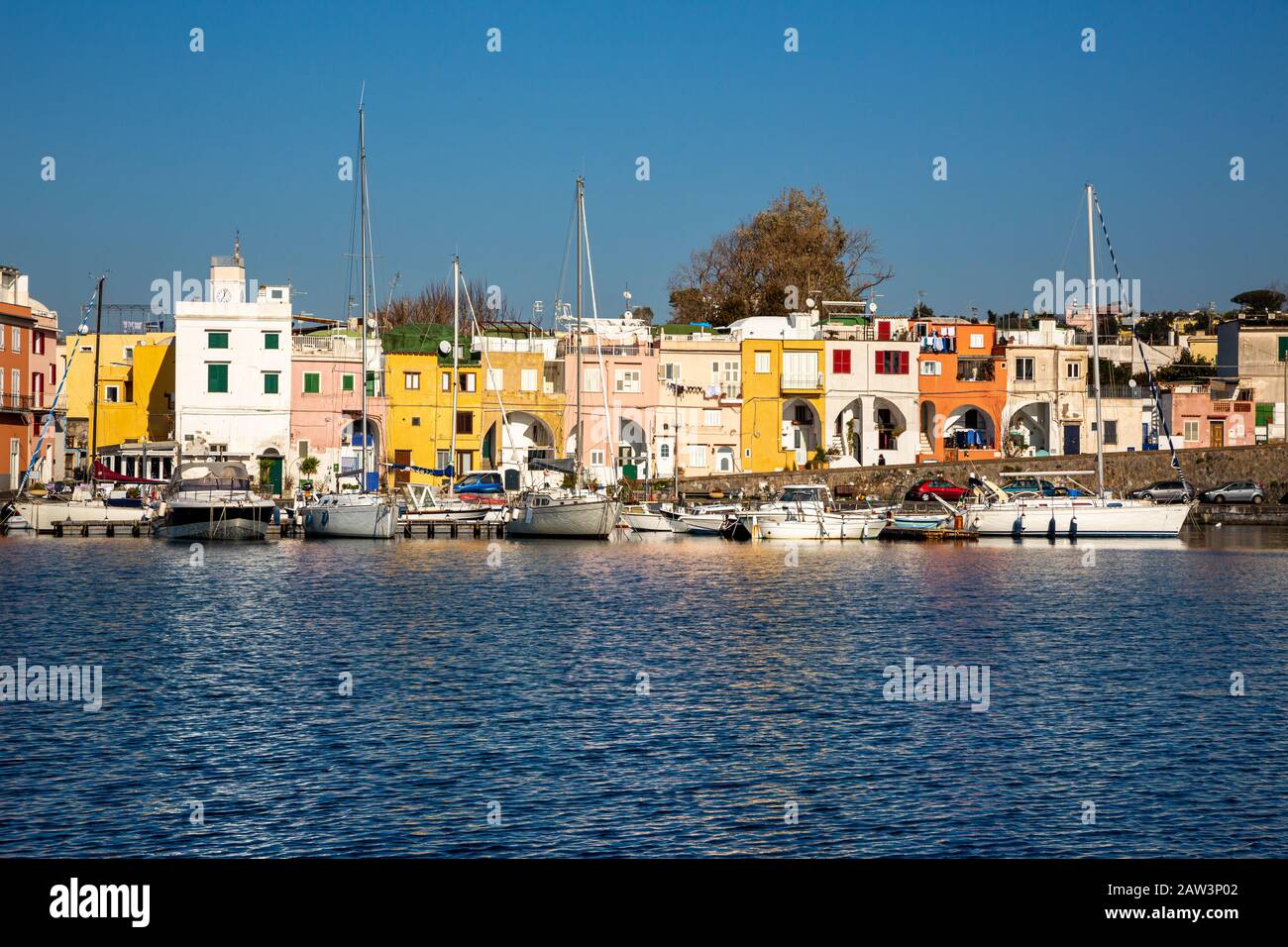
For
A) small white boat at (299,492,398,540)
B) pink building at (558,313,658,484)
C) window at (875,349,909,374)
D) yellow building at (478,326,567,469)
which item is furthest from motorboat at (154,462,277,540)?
window at (875,349,909,374)

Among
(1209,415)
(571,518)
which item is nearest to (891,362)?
(1209,415)

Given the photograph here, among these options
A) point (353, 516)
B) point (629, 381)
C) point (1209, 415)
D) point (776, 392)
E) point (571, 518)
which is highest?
point (629, 381)

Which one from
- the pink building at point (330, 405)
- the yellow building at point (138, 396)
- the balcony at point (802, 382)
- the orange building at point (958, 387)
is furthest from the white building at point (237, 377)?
the orange building at point (958, 387)

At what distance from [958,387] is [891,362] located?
467cm

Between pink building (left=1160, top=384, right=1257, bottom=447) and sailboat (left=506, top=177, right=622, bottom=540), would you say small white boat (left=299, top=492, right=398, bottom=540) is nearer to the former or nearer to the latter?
sailboat (left=506, top=177, right=622, bottom=540)

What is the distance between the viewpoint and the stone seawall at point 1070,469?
82.0m

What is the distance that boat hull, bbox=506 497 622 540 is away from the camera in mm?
66938

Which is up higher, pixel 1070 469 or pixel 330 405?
pixel 330 405

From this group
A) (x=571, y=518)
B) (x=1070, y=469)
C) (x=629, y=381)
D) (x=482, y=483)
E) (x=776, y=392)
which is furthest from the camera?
(x=776, y=392)

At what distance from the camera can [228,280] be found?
278ft

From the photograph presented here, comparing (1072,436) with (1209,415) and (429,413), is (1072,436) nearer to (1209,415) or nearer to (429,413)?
(1209,415)

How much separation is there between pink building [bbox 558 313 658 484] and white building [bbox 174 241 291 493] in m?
16.1

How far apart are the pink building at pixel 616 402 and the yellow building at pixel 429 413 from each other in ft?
17.9

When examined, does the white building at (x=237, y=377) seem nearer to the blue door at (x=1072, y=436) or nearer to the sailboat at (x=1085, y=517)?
the sailboat at (x=1085, y=517)
